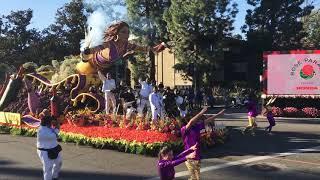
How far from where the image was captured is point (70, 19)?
60.3m

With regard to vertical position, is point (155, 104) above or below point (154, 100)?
below

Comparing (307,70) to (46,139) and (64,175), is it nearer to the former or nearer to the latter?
(64,175)

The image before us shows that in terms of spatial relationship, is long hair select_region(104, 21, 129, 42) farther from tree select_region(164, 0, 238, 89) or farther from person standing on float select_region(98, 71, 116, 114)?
tree select_region(164, 0, 238, 89)

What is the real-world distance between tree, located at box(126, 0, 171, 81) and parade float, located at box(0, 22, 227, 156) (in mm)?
20449

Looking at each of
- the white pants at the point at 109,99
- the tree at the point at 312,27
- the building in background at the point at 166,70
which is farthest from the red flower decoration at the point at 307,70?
the tree at the point at 312,27

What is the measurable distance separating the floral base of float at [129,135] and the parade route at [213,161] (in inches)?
12.8

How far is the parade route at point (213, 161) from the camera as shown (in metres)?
12.9

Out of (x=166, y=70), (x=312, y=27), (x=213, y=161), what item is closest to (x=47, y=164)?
(x=213, y=161)

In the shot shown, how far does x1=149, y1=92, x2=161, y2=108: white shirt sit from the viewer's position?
59.6ft

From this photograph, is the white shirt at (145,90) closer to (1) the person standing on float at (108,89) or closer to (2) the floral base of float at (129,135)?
(1) the person standing on float at (108,89)

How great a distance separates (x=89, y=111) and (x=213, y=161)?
7.51 m

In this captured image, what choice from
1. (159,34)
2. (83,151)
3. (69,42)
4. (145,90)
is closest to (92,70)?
(145,90)

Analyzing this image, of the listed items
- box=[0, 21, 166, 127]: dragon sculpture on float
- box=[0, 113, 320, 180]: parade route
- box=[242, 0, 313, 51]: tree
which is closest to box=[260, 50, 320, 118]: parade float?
box=[0, 21, 166, 127]: dragon sculpture on float

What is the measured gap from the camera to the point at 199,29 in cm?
4312
